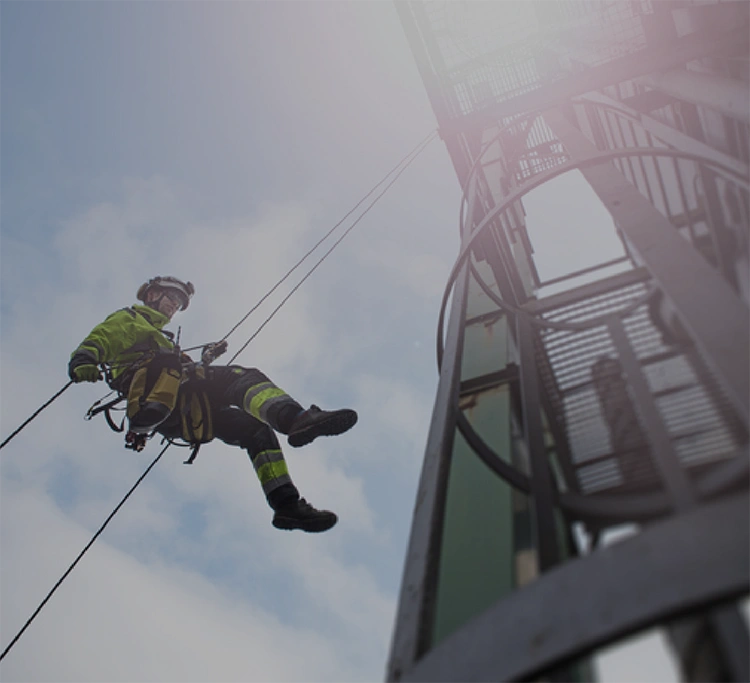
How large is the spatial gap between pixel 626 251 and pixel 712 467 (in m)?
4.51

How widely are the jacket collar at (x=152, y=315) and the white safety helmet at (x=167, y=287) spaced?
0.38 meters

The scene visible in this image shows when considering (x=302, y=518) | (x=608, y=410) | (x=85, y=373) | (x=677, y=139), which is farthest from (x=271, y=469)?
(x=677, y=139)

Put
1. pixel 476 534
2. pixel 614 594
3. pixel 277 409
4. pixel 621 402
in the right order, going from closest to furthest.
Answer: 1. pixel 614 594
2. pixel 621 402
3. pixel 476 534
4. pixel 277 409

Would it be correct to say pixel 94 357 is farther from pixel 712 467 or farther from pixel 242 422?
pixel 712 467

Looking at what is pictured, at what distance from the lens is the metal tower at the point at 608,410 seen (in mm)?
1050

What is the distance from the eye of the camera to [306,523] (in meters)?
4.16

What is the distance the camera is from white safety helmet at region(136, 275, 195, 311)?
19.4ft

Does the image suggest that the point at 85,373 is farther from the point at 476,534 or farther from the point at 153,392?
the point at 476,534

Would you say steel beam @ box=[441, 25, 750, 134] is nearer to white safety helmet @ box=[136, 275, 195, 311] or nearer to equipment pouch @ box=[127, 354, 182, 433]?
equipment pouch @ box=[127, 354, 182, 433]

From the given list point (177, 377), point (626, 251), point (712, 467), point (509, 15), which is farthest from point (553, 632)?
point (626, 251)

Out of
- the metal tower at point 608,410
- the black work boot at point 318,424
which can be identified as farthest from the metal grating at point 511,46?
the black work boot at point 318,424

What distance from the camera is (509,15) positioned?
15.6 feet

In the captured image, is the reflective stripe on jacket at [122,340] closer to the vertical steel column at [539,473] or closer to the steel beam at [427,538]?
the steel beam at [427,538]

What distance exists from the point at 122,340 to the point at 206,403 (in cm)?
83
